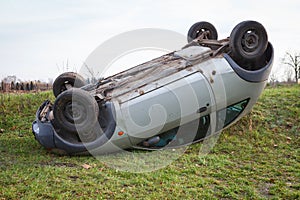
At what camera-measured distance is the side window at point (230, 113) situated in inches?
263

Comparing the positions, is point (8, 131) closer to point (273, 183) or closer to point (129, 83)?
point (129, 83)

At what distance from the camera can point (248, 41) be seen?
638cm

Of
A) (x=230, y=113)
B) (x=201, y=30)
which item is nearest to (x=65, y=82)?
(x=201, y=30)

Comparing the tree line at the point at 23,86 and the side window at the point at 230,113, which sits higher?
the tree line at the point at 23,86

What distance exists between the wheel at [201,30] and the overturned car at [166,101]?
41.0 inches

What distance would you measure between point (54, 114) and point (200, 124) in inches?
102

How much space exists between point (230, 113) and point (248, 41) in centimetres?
138

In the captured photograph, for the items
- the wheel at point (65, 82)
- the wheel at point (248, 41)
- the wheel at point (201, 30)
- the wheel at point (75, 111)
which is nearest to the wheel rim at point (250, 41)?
the wheel at point (248, 41)

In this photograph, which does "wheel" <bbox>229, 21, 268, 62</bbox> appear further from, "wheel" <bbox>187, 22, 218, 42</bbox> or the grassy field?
the grassy field

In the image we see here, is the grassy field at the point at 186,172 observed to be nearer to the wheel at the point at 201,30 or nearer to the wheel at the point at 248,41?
the wheel at the point at 248,41

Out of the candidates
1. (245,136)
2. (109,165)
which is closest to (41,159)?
(109,165)

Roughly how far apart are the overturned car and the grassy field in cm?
39

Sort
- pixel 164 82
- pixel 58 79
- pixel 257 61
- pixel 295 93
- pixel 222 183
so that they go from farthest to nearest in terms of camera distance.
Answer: pixel 295 93
pixel 58 79
pixel 257 61
pixel 164 82
pixel 222 183

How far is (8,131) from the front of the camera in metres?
8.19
